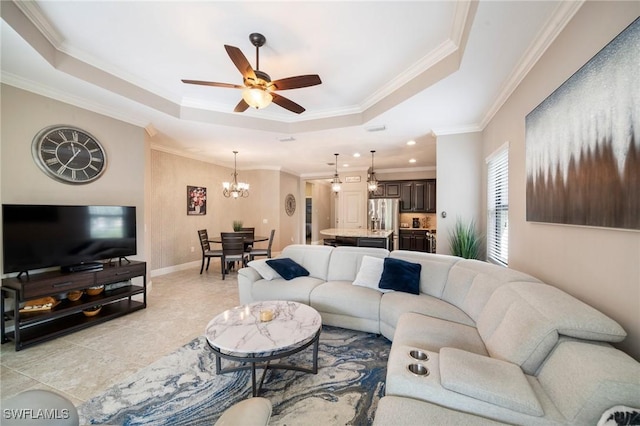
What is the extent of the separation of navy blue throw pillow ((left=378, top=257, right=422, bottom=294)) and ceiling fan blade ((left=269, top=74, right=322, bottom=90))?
2173mm

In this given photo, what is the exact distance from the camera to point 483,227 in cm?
385

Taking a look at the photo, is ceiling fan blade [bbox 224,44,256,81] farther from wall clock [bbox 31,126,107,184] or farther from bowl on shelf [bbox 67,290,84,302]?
bowl on shelf [bbox 67,290,84,302]

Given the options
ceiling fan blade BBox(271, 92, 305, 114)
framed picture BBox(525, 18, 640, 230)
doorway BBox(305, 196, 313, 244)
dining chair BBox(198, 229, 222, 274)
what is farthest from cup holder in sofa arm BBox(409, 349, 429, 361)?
doorway BBox(305, 196, 313, 244)

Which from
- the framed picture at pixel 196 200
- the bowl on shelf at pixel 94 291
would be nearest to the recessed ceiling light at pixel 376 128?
the bowl on shelf at pixel 94 291

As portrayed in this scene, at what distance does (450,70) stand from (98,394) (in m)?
4.14

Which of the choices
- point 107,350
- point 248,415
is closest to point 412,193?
point 107,350

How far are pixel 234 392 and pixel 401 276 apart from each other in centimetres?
199

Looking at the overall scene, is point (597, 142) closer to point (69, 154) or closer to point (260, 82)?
point (260, 82)

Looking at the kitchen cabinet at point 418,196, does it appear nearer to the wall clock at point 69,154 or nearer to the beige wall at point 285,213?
the beige wall at point 285,213

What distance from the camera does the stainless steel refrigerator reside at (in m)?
7.39

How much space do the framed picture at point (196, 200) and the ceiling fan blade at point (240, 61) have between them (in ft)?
16.0

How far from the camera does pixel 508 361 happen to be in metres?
1.45

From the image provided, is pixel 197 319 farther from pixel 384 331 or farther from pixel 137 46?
pixel 137 46

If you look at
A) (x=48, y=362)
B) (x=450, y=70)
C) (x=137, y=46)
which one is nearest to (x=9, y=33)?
(x=137, y=46)
